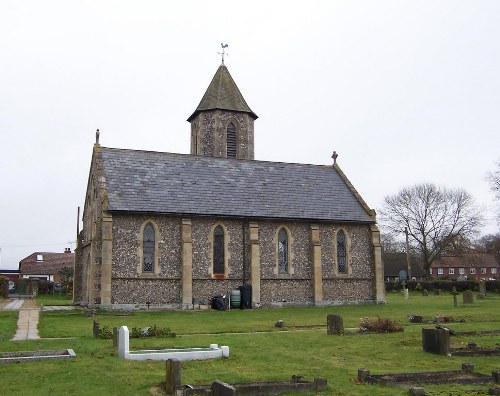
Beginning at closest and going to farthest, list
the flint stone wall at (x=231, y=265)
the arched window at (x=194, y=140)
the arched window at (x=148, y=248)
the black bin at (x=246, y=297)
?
the flint stone wall at (x=231, y=265), the arched window at (x=148, y=248), the black bin at (x=246, y=297), the arched window at (x=194, y=140)

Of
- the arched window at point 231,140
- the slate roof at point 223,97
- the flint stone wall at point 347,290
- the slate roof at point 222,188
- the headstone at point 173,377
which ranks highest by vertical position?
the slate roof at point 223,97

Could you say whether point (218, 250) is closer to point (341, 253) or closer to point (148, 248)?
point (148, 248)

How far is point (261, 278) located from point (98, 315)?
33.3 feet

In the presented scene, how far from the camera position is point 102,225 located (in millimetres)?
29609

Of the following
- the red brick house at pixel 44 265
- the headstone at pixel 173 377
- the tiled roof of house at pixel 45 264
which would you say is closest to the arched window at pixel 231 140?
the headstone at pixel 173 377

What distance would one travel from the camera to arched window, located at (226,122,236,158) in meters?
43.7

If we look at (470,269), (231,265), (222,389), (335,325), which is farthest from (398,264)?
(222,389)

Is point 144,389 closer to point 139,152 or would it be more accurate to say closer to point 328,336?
point 328,336

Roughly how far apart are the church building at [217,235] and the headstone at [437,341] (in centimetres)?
1742

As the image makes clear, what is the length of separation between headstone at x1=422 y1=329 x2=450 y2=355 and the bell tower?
1183 inches

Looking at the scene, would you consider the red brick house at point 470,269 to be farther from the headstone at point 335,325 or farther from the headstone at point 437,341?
the headstone at point 437,341

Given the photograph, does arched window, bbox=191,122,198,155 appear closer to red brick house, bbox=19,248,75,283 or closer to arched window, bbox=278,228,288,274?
arched window, bbox=278,228,288,274

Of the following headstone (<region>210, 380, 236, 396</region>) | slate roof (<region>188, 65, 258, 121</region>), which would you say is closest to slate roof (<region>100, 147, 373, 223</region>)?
slate roof (<region>188, 65, 258, 121</region>)

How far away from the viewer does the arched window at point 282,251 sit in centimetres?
3350
